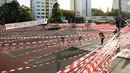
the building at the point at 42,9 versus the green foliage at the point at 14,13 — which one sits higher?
the building at the point at 42,9

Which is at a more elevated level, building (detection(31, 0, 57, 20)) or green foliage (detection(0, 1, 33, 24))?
building (detection(31, 0, 57, 20))

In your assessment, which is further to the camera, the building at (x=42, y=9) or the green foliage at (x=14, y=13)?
the building at (x=42, y=9)

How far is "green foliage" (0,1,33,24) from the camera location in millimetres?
67375

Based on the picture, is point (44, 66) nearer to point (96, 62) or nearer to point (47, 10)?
point (96, 62)

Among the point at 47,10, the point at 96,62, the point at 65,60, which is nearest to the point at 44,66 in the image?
the point at 65,60

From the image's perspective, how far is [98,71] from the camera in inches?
295

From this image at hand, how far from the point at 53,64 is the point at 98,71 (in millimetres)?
3709

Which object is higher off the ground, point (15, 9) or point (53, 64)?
point (15, 9)

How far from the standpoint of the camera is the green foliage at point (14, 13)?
6738 cm

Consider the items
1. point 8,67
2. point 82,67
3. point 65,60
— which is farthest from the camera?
point 65,60

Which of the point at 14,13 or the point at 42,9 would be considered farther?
the point at 42,9

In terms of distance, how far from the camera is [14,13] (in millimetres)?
67750

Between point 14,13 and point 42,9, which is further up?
point 42,9

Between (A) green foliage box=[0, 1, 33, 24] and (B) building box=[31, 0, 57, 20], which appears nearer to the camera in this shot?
(A) green foliage box=[0, 1, 33, 24]
